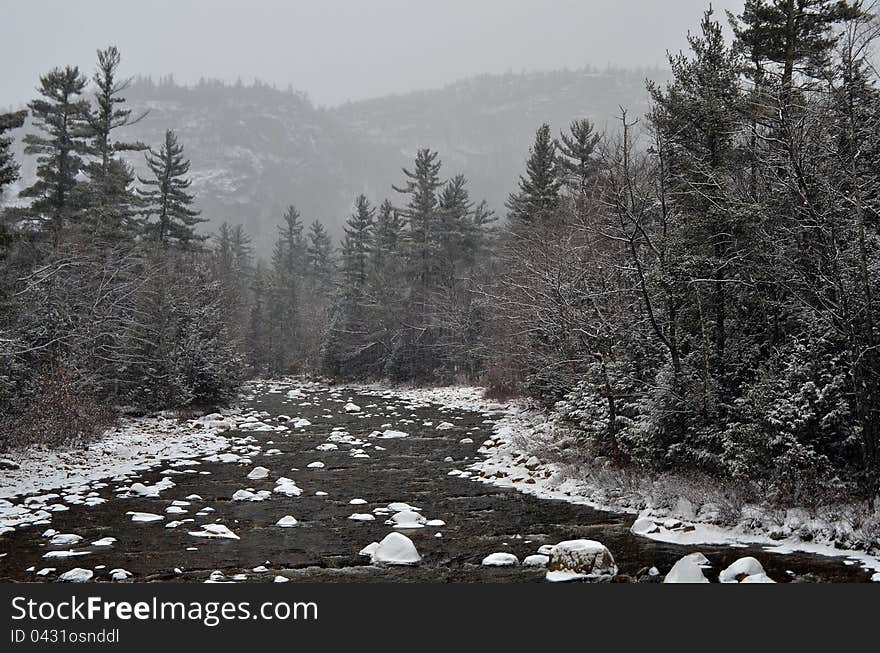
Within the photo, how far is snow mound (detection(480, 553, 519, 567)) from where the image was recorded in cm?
771

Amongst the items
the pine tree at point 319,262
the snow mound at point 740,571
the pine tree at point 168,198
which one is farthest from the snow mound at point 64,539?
the pine tree at point 319,262

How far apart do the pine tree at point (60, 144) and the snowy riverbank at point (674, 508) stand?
20652 millimetres

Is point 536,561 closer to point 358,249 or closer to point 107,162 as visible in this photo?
point 107,162

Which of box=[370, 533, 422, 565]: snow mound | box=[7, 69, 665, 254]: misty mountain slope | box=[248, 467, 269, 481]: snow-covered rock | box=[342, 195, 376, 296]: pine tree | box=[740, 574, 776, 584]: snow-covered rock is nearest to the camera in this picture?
box=[740, 574, 776, 584]: snow-covered rock

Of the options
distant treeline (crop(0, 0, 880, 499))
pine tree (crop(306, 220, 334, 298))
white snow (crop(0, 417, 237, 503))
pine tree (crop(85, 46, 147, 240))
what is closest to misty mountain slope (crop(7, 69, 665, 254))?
pine tree (crop(306, 220, 334, 298))

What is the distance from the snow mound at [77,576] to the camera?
22.7 feet

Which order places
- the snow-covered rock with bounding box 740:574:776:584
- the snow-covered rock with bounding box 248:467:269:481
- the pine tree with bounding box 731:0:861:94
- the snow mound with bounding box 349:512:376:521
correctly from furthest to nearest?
the pine tree with bounding box 731:0:861:94 → the snow-covered rock with bounding box 248:467:269:481 → the snow mound with bounding box 349:512:376:521 → the snow-covered rock with bounding box 740:574:776:584

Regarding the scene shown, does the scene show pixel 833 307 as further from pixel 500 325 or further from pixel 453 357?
pixel 453 357

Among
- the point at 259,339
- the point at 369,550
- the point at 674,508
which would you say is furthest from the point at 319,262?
the point at 369,550

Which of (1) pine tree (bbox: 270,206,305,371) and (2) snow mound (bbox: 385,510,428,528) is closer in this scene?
(2) snow mound (bbox: 385,510,428,528)

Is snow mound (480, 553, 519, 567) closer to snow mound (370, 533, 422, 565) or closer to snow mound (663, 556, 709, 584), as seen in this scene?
snow mound (370, 533, 422, 565)

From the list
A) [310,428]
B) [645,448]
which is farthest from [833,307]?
[310,428]

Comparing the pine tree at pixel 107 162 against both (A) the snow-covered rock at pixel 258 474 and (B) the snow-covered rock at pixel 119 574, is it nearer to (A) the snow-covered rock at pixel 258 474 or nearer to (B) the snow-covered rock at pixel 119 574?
(A) the snow-covered rock at pixel 258 474

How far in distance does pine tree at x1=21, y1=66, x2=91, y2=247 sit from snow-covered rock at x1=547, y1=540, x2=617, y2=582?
80.3 feet
